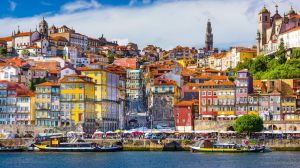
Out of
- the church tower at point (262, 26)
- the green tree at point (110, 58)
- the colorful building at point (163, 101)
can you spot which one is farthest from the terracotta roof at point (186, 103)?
the green tree at point (110, 58)

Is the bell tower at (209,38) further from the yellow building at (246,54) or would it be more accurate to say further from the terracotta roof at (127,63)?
the terracotta roof at (127,63)

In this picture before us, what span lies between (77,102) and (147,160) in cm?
2205

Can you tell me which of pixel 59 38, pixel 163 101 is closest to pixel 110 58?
pixel 59 38

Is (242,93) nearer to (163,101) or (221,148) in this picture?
(163,101)

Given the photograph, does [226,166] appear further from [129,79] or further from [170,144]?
[129,79]

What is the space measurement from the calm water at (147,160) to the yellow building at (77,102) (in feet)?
38.0

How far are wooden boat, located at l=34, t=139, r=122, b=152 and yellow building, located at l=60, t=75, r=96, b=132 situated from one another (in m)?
7.66

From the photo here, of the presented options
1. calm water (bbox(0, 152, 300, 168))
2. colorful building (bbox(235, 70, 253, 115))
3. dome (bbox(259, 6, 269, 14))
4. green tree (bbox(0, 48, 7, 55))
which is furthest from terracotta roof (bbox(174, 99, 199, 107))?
green tree (bbox(0, 48, 7, 55))

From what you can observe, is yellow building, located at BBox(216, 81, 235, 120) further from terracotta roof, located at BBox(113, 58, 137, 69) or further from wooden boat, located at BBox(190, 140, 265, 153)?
terracotta roof, located at BBox(113, 58, 137, 69)

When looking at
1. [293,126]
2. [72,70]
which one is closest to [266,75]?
[293,126]

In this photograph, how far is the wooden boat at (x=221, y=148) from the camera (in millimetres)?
68375

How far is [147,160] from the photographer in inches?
2379

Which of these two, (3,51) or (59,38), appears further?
(59,38)

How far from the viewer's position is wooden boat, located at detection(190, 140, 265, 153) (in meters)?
68.4
